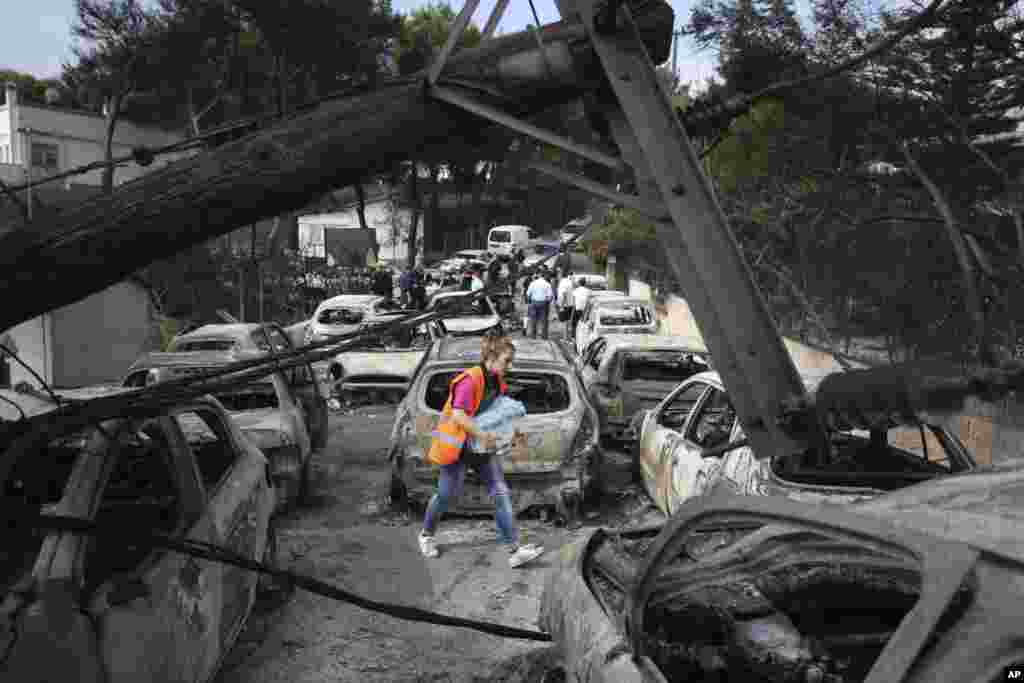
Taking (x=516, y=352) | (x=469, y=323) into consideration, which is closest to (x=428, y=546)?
(x=516, y=352)

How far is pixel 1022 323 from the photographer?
768 centimetres

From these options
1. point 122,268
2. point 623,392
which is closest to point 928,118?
point 623,392

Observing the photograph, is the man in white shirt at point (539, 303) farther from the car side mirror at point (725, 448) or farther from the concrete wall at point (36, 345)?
the car side mirror at point (725, 448)

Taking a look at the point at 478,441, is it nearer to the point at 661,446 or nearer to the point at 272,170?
the point at 661,446

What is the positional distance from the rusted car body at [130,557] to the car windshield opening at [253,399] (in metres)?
2.64

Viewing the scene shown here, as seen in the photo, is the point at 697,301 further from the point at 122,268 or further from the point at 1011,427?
the point at 1011,427

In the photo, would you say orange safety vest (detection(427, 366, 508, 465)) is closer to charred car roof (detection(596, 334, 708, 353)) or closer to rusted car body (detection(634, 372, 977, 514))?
rusted car body (detection(634, 372, 977, 514))

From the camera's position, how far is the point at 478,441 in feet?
23.0

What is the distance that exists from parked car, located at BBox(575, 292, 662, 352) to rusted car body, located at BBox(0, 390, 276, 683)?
9996 millimetres

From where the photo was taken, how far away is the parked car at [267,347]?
32.2 feet

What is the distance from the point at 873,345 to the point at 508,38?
7.01m

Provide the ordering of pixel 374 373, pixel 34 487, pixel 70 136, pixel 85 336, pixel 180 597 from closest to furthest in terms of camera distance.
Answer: pixel 180 597
pixel 34 487
pixel 374 373
pixel 85 336
pixel 70 136

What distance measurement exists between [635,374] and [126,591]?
837cm

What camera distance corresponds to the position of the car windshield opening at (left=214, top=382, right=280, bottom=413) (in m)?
9.00
